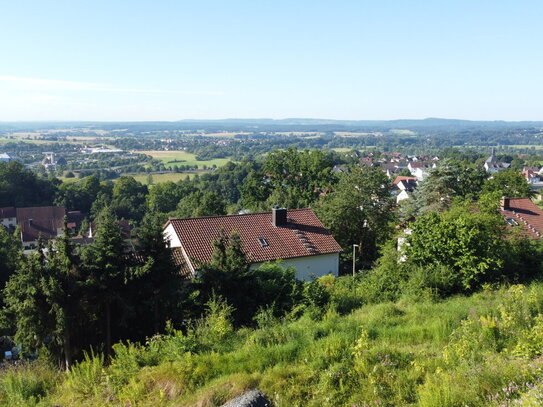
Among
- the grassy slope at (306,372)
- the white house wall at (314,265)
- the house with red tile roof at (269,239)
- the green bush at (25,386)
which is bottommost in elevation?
the white house wall at (314,265)

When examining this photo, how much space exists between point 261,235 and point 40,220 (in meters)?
54.8

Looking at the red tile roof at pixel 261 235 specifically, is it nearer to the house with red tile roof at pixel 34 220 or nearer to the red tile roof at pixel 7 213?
the house with red tile roof at pixel 34 220

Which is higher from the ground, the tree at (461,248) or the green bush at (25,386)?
the tree at (461,248)

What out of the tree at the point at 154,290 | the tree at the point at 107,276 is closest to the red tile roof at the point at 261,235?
the tree at the point at 154,290

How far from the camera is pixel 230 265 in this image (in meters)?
13.9

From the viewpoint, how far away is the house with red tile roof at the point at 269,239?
22281 millimetres

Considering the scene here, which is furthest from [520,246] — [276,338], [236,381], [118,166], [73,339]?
[118,166]

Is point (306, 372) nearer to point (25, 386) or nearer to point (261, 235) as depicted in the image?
point (25, 386)

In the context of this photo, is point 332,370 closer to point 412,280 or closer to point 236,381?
point 236,381

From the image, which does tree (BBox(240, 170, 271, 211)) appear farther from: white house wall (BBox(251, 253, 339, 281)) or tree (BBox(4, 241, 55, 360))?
tree (BBox(4, 241, 55, 360))

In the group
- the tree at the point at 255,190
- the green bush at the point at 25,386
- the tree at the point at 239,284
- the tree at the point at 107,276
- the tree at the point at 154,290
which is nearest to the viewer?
the green bush at the point at 25,386

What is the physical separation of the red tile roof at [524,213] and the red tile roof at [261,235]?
1197 centimetres

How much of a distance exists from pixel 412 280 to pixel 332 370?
22.3 feet

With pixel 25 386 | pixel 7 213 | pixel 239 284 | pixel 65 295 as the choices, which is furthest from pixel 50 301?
pixel 7 213
